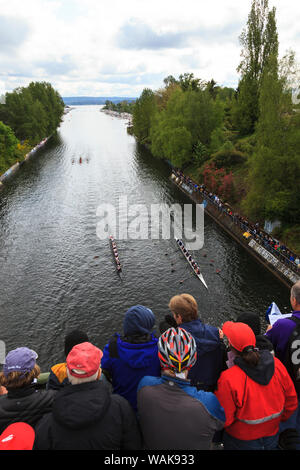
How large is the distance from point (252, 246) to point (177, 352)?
35571 mm

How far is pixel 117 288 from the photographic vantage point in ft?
102

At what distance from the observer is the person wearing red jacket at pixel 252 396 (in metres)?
4.77

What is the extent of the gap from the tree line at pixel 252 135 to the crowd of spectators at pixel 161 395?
3317 cm

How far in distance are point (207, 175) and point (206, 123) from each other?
17873 millimetres

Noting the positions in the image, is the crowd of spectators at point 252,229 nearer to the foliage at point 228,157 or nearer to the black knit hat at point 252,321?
the foliage at point 228,157

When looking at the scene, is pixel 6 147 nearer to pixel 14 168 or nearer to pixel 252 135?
pixel 14 168

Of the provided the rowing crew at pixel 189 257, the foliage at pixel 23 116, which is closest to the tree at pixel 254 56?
the rowing crew at pixel 189 257

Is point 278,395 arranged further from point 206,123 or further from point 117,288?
point 206,123

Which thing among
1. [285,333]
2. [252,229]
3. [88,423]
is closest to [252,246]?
[252,229]

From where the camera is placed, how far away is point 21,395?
15.4 feet

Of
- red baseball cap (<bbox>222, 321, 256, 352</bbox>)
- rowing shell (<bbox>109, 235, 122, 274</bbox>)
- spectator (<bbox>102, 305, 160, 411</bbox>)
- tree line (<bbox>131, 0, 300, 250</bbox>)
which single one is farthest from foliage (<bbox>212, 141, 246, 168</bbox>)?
spectator (<bbox>102, 305, 160, 411</bbox>)

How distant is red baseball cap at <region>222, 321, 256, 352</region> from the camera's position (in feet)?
16.6

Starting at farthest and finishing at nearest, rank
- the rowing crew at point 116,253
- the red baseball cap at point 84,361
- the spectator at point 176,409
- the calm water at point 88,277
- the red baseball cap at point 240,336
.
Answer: the rowing crew at point 116,253, the calm water at point 88,277, the red baseball cap at point 240,336, the red baseball cap at point 84,361, the spectator at point 176,409
